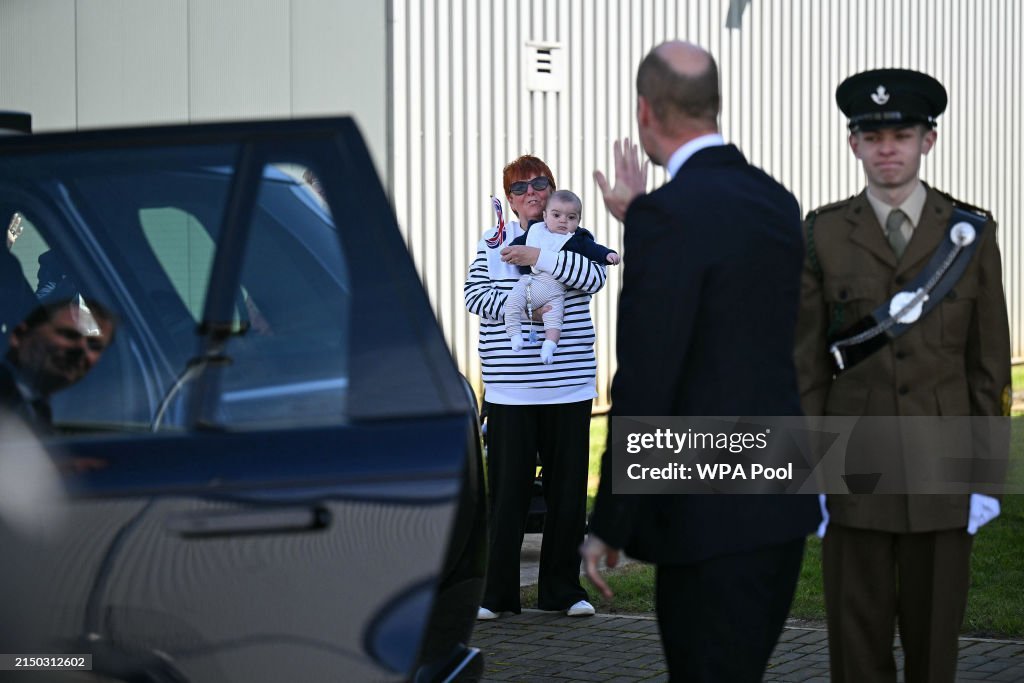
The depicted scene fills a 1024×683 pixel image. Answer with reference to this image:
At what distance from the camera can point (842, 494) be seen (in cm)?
389

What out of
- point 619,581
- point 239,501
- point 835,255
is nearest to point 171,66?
point 619,581

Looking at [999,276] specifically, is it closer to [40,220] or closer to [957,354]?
[957,354]

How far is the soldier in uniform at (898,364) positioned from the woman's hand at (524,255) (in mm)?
2522

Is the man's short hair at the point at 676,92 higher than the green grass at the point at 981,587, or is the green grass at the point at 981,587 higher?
the man's short hair at the point at 676,92

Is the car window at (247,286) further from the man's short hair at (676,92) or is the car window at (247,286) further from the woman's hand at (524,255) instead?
the woman's hand at (524,255)

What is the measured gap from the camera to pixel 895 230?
394 cm

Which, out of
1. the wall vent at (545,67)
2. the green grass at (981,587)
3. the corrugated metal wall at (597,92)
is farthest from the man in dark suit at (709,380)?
the wall vent at (545,67)

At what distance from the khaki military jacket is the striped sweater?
259 centimetres

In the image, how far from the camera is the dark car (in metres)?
2.65

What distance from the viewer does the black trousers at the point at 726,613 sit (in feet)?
10.2

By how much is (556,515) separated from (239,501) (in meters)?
4.01

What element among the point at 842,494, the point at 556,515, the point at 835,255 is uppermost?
the point at 835,255

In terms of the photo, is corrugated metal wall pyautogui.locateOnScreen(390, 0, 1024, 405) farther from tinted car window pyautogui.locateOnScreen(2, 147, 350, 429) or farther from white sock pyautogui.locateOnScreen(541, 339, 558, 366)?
tinted car window pyautogui.locateOnScreen(2, 147, 350, 429)

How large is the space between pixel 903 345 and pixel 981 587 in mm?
3318
